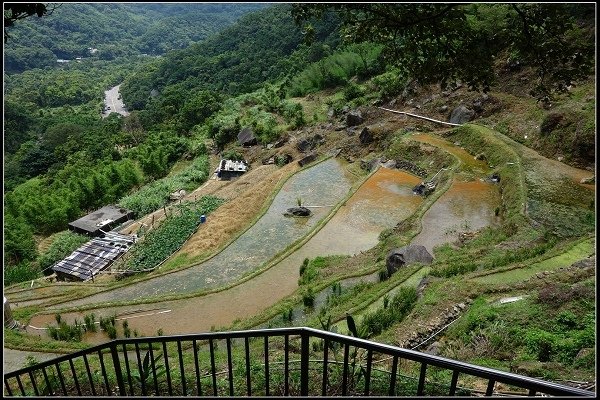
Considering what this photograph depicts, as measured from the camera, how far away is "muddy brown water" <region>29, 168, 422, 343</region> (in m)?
13.1

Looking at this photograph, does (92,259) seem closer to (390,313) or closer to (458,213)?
(390,313)

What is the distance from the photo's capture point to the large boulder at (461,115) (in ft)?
91.5

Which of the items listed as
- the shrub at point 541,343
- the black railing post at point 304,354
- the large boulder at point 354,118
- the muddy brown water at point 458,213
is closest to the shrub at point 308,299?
the muddy brown water at point 458,213

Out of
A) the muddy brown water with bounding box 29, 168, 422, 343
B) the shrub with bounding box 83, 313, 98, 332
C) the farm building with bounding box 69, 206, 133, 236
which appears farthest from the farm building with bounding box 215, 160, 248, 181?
the shrub with bounding box 83, 313, 98, 332

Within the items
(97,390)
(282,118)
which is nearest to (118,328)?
(97,390)

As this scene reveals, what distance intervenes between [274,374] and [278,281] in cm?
837

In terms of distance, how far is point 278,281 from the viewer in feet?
50.1

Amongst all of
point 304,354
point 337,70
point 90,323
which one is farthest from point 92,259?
point 337,70

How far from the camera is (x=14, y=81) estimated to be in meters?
109

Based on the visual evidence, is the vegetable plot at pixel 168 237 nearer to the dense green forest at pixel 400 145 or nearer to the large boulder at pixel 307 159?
the dense green forest at pixel 400 145

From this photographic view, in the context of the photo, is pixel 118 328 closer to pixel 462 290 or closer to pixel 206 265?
pixel 206 265

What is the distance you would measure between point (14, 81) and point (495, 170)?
122016 millimetres

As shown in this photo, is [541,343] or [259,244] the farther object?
[259,244]

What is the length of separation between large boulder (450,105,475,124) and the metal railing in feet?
73.6
